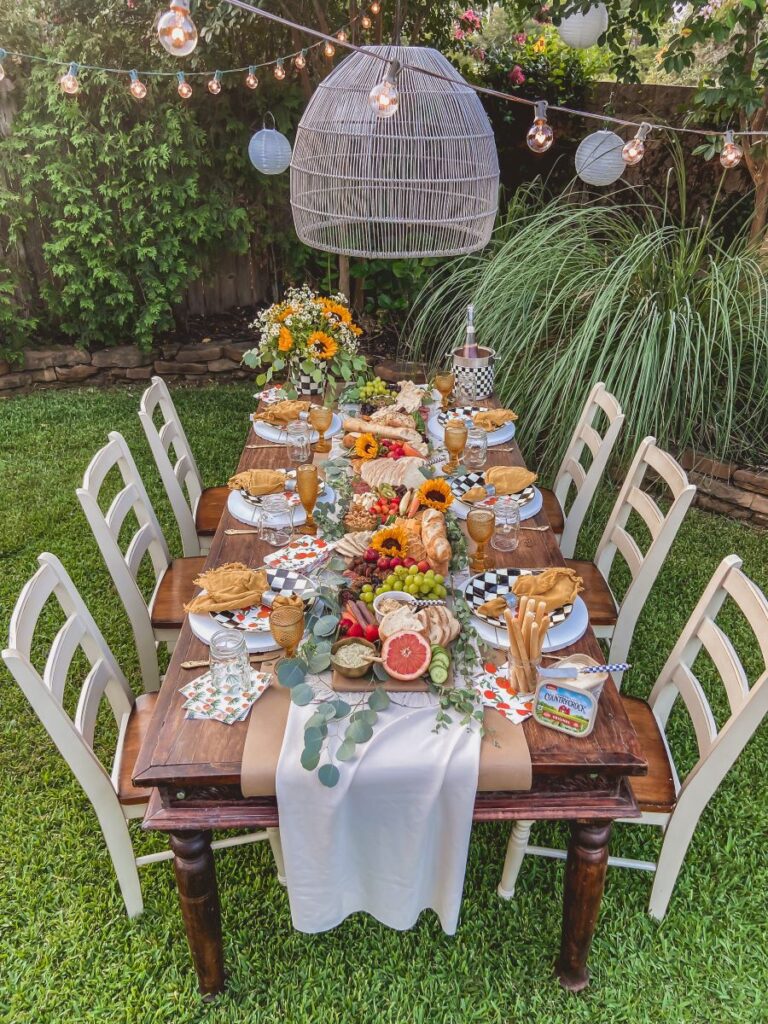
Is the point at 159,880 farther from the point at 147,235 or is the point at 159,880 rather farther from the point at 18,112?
the point at 18,112

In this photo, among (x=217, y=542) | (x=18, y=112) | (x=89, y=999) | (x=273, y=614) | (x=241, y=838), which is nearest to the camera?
(x=273, y=614)

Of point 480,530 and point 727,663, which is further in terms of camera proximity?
point 480,530

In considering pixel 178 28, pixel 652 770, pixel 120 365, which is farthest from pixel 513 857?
pixel 120 365

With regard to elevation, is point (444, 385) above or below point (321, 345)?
below

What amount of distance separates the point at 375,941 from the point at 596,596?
1.24m

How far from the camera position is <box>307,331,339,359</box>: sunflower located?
9.37ft

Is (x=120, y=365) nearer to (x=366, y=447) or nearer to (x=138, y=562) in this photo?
(x=138, y=562)

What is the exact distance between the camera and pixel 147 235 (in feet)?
15.5

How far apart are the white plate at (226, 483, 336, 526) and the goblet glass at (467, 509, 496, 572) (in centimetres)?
54

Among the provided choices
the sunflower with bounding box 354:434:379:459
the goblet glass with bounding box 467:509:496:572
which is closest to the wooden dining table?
the goblet glass with bounding box 467:509:496:572

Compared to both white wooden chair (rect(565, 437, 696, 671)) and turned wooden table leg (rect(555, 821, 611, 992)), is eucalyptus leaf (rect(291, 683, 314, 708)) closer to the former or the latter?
turned wooden table leg (rect(555, 821, 611, 992))

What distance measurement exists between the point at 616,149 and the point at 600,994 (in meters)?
3.56

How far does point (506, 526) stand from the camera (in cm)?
217

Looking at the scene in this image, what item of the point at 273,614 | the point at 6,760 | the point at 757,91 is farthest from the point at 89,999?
the point at 757,91
